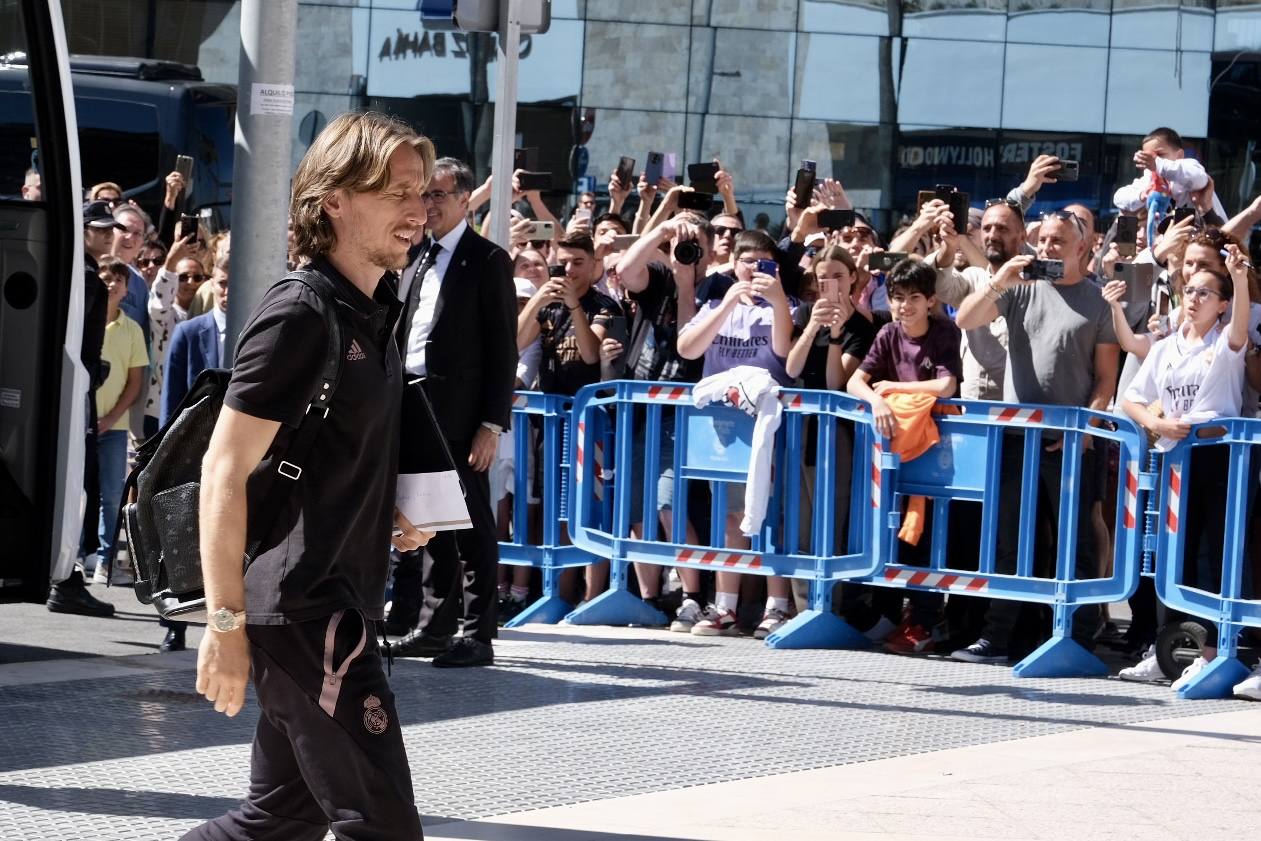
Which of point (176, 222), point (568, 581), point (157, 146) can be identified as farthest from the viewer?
point (157, 146)

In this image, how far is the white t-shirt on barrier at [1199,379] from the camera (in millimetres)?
8328

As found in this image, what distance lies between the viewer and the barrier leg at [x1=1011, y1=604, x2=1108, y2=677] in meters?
8.34

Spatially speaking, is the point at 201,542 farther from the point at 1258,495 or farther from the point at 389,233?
the point at 1258,495

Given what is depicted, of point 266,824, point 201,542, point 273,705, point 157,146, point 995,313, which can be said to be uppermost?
point 157,146

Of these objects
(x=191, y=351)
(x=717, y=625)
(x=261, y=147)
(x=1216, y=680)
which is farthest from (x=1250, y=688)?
(x=191, y=351)

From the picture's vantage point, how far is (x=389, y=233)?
12.3 feet

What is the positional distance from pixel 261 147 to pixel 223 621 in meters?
3.97

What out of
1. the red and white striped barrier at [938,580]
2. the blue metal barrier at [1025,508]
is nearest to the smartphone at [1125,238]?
the blue metal barrier at [1025,508]

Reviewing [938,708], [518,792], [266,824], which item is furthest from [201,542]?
[938,708]

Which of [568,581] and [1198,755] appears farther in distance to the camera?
[568,581]

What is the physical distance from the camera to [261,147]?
7188 mm

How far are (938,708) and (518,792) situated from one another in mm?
2345

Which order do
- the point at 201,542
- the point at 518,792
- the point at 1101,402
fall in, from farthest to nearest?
the point at 1101,402
the point at 518,792
the point at 201,542

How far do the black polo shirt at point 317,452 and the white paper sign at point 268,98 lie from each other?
3.65 m
